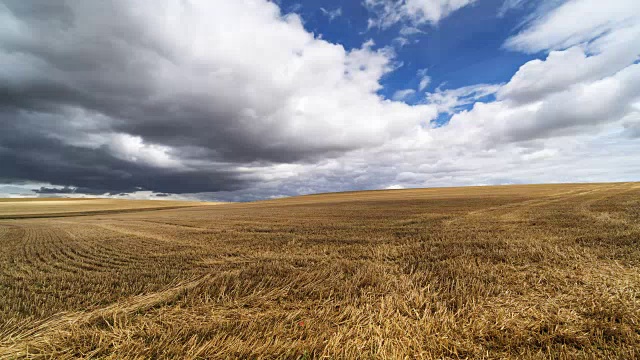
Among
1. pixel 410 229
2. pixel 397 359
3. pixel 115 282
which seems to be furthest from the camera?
pixel 410 229

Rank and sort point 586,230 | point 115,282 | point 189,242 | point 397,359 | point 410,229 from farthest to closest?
point 410,229, point 189,242, point 586,230, point 115,282, point 397,359

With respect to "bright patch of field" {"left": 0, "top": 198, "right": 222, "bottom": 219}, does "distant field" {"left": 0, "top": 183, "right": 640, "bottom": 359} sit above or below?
below

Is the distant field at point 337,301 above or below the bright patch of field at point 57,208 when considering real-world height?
below

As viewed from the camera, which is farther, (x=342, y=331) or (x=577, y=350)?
(x=342, y=331)

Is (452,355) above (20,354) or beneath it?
beneath

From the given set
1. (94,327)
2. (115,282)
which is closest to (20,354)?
(94,327)

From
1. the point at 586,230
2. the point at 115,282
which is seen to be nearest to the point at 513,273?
the point at 586,230

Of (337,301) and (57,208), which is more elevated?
(57,208)

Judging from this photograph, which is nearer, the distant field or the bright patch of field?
the distant field

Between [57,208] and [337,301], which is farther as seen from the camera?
[57,208]

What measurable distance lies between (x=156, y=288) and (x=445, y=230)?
13901 millimetres

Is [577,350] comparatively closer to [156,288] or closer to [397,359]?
[397,359]

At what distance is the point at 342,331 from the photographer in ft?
16.4

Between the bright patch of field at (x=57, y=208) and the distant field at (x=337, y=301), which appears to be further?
Result: the bright patch of field at (x=57, y=208)
